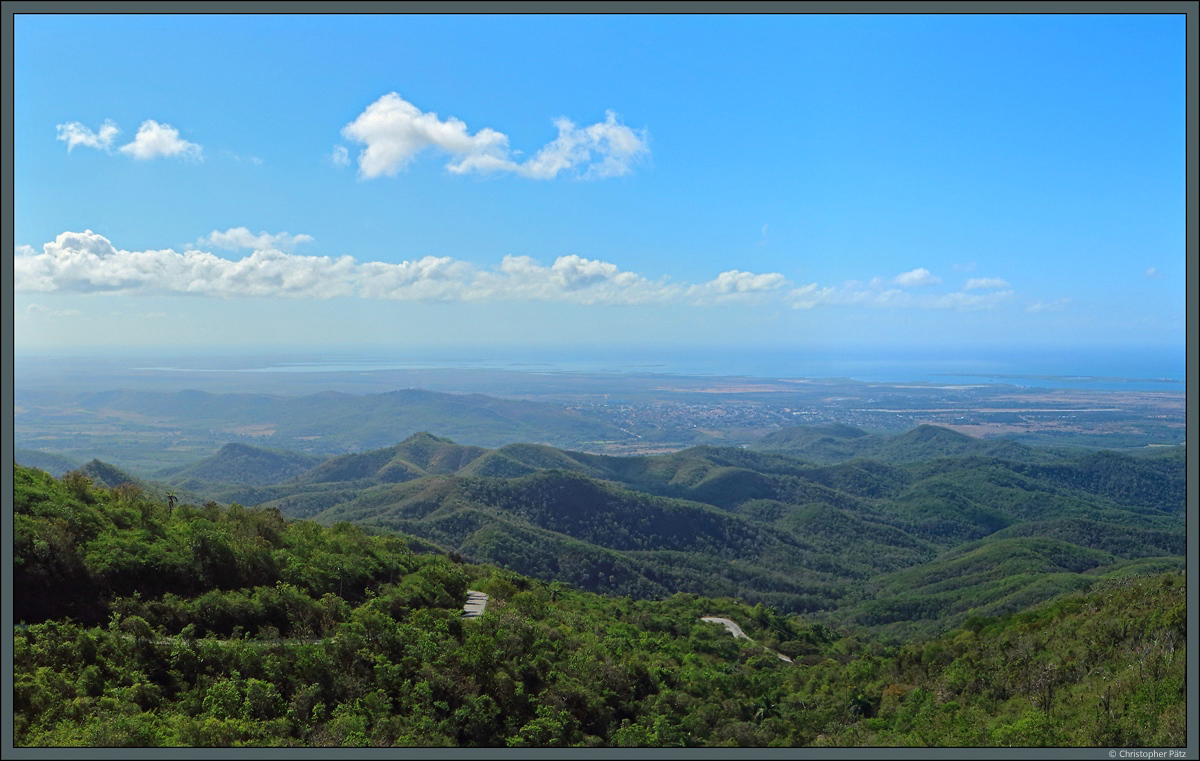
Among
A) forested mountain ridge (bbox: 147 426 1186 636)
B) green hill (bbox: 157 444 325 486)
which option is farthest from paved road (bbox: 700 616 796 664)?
green hill (bbox: 157 444 325 486)

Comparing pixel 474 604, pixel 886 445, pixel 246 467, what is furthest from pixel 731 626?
pixel 886 445

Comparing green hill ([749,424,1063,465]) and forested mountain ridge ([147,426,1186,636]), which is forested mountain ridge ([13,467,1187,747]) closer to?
forested mountain ridge ([147,426,1186,636])

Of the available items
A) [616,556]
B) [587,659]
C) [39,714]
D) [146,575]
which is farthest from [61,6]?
[616,556]

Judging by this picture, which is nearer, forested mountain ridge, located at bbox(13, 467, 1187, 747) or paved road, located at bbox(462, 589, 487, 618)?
forested mountain ridge, located at bbox(13, 467, 1187, 747)

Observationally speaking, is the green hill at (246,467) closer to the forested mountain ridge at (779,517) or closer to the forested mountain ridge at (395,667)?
the forested mountain ridge at (779,517)

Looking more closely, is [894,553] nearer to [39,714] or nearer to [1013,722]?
[1013,722]

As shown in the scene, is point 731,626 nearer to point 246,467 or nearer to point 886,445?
point 246,467
